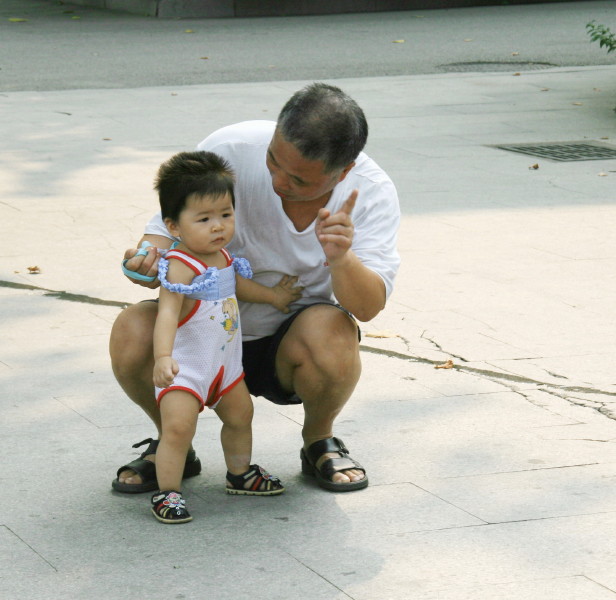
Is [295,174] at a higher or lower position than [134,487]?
higher

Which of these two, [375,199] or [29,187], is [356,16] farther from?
[375,199]

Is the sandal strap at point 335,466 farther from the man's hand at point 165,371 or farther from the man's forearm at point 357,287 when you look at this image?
the man's hand at point 165,371

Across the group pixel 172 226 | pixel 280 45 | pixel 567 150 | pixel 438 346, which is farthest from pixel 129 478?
pixel 280 45

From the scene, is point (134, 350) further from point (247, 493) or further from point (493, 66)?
point (493, 66)

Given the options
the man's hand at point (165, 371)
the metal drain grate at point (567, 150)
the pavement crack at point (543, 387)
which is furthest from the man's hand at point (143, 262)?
the metal drain grate at point (567, 150)

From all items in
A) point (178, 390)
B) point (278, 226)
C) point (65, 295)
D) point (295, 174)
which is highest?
point (295, 174)

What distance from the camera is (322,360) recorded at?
11.4 ft

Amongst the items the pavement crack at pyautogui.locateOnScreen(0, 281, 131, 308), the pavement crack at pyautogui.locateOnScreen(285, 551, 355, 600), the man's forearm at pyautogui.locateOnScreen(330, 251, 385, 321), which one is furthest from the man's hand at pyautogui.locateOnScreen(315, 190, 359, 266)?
the pavement crack at pyautogui.locateOnScreen(0, 281, 131, 308)

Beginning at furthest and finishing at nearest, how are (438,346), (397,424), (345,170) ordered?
(438,346) → (397,424) → (345,170)

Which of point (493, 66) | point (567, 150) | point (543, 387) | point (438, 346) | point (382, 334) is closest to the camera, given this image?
point (543, 387)

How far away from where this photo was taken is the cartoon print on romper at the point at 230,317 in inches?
132

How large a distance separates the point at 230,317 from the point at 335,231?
0.41 metres

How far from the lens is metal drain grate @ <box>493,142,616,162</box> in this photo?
9.03 m

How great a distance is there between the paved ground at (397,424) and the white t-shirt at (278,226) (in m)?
0.55
